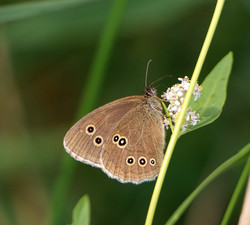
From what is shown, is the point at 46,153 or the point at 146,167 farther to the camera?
the point at 46,153

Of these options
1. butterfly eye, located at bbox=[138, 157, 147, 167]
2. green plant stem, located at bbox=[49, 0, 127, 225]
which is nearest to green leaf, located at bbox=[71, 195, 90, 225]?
butterfly eye, located at bbox=[138, 157, 147, 167]

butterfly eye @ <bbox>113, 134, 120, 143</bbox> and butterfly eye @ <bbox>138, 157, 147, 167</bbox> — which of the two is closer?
butterfly eye @ <bbox>138, 157, 147, 167</bbox>

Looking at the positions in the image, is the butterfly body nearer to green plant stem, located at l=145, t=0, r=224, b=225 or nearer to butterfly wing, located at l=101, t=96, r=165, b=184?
butterfly wing, located at l=101, t=96, r=165, b=184

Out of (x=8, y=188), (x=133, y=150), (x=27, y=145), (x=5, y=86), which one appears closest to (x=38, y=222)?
(x=8, y=188)

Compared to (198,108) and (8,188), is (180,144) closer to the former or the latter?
(8,188)

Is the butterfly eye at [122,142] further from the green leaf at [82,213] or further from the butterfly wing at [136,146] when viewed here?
the green leaf at [82,213]

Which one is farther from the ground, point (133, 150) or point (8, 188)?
point (133, 150)

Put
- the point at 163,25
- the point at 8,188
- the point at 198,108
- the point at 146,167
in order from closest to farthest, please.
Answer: the point at 198,108
the point at 146,167
the point at 8,188
the point at 163,25
